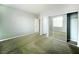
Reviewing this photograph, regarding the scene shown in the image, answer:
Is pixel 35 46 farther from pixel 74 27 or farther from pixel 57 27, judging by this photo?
pixel 74 27

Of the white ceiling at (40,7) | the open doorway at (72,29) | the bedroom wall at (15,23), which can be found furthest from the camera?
the open doorway at (72,29)

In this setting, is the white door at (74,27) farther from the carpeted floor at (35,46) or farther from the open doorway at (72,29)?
the carpeted floor at (35,46)

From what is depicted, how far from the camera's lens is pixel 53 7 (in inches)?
67.9

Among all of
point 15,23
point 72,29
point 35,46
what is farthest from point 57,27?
point 15,23

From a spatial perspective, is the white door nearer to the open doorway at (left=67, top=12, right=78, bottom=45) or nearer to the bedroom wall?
the open doorway at (left=67, top=12, right=78, bottom=45)

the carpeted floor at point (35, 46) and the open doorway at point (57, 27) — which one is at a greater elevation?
the open doorway at point (57, 27)

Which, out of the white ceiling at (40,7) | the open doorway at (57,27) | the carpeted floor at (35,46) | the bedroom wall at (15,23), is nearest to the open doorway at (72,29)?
the open doorway at (57,27)

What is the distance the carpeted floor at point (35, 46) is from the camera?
5.66 feet

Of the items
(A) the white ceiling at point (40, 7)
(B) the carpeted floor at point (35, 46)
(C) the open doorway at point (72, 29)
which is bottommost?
(B) the carpeted floor at point (35, 46)

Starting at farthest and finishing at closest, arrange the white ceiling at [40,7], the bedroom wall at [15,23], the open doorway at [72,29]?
the open doorway at [72,29]
the bedroom wall at [15,23]
the white ceiling at [40,7]

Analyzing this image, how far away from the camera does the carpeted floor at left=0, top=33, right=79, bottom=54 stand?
1.73 metres

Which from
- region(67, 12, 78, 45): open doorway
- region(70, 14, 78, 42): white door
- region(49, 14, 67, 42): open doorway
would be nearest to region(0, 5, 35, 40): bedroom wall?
region(49, 14, 67, 42): open doorway

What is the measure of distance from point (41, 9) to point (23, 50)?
1.17 m
